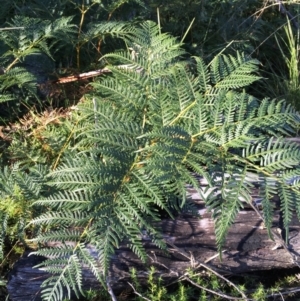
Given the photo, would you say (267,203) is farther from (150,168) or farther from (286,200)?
(150,168)

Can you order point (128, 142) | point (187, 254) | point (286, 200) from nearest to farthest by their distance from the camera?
point (286, 200) → point (128, 142) → point (187, 254)

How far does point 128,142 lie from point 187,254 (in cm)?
57

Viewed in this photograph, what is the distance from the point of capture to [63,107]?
2.84 m

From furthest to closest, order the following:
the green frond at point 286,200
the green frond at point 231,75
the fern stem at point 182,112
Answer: the green frond at point 231,75
the fern stem at point 182,112
the green frond at point 286,200

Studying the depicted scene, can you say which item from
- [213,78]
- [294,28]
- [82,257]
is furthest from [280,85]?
[82,257]

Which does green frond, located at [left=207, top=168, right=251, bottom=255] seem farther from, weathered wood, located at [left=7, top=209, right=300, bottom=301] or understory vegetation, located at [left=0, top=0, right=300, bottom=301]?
weathered wood, located at [left=7, top=209, right=300, bottom=301]

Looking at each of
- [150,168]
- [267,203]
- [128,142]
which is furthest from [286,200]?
[128,142]

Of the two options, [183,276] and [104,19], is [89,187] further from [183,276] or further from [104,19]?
[104,19]

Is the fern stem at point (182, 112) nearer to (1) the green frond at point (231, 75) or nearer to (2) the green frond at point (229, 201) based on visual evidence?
(1) the green frond at point (231, 75)

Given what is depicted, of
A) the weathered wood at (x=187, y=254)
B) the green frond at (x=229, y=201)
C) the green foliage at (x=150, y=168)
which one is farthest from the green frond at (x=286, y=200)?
the weathered wood at (x=187, y=254)

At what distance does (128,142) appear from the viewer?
6.60ft

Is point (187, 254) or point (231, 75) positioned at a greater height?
point (231, 75)

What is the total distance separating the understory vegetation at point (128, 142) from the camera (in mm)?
1911

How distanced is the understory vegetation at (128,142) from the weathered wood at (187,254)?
5 centimetres
